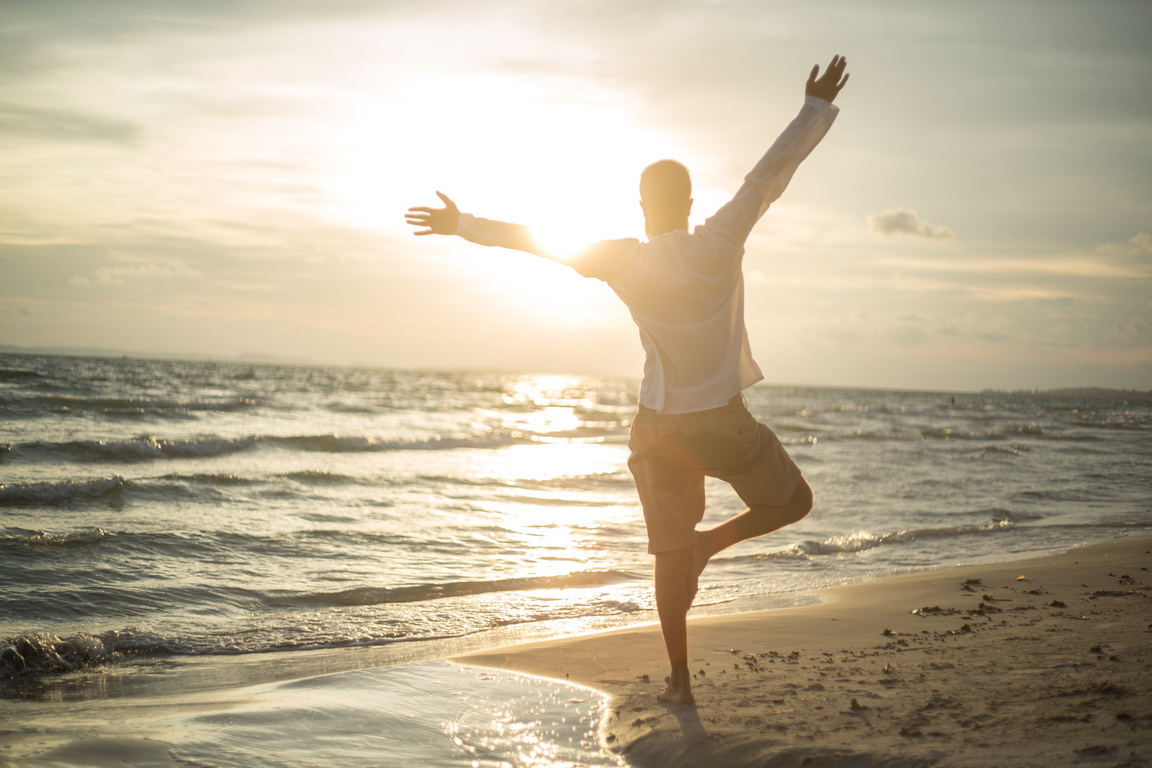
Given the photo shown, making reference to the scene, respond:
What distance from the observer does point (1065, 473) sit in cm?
1507

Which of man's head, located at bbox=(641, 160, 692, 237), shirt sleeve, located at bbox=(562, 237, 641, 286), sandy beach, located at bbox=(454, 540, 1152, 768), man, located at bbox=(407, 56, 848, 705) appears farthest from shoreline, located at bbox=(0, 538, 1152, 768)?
man's head, located at bbox=(641, 160, 692, 237)

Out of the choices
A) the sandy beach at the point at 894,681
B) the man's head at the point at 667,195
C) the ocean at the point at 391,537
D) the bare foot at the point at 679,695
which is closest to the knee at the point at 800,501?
the sandy beach at the point at 894,681

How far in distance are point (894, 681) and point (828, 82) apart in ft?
7.99

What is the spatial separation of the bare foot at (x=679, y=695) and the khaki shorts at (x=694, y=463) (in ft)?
1.95

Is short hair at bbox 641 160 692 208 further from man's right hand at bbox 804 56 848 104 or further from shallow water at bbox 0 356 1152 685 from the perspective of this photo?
shallow water at bbox 0 356 1152 685

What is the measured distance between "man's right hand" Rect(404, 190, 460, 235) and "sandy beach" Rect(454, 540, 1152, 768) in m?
1.99

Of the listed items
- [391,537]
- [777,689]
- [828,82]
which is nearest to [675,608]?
[777,689]

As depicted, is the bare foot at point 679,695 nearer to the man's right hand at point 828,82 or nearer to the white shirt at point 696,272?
the white shirt at point 696,272

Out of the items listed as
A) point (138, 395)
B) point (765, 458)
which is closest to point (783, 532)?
point (765, 458)

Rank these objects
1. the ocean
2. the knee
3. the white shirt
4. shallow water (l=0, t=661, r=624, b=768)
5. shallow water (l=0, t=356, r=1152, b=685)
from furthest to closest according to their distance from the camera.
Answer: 1. shallow water (l=0, t=356, r=1152, b=685)
2. the ocean
3. the knee
4. the white shirt
5. shallow water (l=0, t=661, r=624, b=768)

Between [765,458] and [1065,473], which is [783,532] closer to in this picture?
[765,458]

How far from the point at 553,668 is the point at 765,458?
5.59 feet

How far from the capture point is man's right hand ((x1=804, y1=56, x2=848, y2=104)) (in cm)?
294

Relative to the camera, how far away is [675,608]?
3.14 meters
